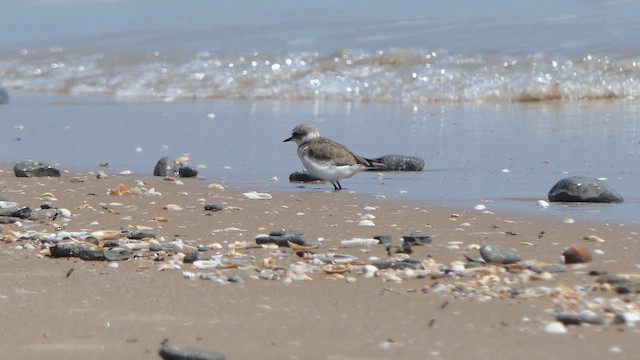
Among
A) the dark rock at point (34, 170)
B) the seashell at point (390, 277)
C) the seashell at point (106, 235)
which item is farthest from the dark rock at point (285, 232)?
the dark rock at point (34, 170)

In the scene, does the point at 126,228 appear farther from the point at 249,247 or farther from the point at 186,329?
the point at 186,329

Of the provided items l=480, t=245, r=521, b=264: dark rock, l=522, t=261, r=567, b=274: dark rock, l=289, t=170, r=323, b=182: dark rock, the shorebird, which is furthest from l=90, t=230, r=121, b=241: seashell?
l=289, t=170, r=323, b=182: dark rock

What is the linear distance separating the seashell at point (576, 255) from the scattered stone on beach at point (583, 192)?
1881mm

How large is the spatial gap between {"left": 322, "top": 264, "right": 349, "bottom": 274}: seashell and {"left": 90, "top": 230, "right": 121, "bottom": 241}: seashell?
113cm

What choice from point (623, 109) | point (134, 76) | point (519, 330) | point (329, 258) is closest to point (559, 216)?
point (329, 258)

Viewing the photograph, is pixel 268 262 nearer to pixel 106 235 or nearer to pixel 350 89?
pixel 106 235

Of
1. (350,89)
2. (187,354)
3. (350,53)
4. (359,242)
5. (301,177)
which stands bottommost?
(350,89)

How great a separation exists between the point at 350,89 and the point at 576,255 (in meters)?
11.4

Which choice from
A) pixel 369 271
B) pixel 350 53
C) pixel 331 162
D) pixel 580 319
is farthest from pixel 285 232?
pixel 350 53

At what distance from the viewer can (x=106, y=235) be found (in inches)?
210

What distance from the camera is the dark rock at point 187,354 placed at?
10.8 feet

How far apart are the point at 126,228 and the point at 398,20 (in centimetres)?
1613

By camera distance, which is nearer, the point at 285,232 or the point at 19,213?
the point at 285,232

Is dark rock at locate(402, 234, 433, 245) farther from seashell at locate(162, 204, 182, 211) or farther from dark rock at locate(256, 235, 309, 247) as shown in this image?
seashell at locate(162, 204, 182, 211)
